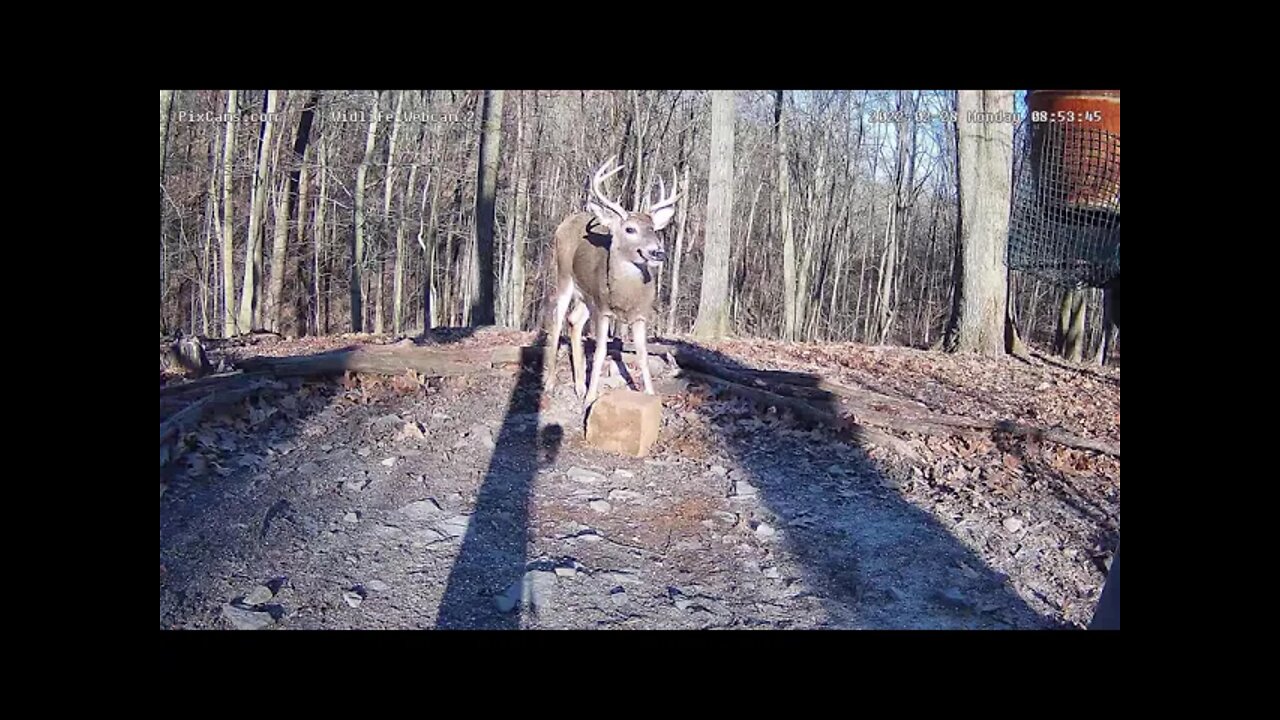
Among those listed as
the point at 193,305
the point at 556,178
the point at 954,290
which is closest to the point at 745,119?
the point at 556,178

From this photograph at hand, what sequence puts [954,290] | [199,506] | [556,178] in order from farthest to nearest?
[556,178], [954,290], [199,506]

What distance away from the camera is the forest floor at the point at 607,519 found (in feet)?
7.42

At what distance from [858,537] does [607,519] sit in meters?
0.97

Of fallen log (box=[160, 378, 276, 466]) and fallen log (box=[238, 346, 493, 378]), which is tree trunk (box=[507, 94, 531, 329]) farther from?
fallen log (box=[160, 378, 276, 466])

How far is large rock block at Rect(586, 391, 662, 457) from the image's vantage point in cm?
363

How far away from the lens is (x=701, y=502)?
122 inches

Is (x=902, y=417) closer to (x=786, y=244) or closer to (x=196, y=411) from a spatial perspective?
(x=196, y=411)

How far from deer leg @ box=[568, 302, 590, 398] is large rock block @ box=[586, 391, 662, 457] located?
88 cm

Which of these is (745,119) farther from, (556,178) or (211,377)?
(211,377)

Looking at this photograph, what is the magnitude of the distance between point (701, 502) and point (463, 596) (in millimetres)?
1167

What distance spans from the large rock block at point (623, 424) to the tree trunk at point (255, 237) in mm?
2425

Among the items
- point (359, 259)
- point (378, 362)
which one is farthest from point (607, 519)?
point (359, 259)

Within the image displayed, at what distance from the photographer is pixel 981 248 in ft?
20.6

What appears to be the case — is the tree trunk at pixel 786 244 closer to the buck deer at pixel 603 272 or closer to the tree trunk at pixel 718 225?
the tree trunk at pixel 718 225
